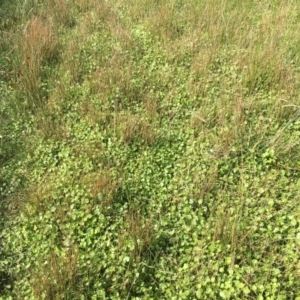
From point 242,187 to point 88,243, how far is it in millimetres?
1452

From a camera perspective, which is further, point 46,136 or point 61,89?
point 61,89

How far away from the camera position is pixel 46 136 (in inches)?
152

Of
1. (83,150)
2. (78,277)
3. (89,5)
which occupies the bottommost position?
(78,277)

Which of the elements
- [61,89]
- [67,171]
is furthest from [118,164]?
[61,89]

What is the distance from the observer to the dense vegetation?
261 centimetres

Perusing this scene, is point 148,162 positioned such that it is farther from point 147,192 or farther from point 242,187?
point 242,187

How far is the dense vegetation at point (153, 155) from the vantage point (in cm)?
261

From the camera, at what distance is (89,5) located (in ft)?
20.4

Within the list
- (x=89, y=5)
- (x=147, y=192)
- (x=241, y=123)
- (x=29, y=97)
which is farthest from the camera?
(x=89, y=5)

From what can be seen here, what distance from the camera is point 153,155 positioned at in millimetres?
3570

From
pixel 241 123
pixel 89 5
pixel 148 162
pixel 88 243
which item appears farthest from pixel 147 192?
pixel 89 5

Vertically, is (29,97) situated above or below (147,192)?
above

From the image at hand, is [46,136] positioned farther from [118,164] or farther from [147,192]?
[147,192]

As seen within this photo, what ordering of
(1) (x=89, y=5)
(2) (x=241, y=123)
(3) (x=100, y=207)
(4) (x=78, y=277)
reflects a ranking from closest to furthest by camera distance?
(4) (x=78, y=277)
(3) (x=100, y=207)
(2) (x=241, y=123)
(1) (x=89, y=5)
